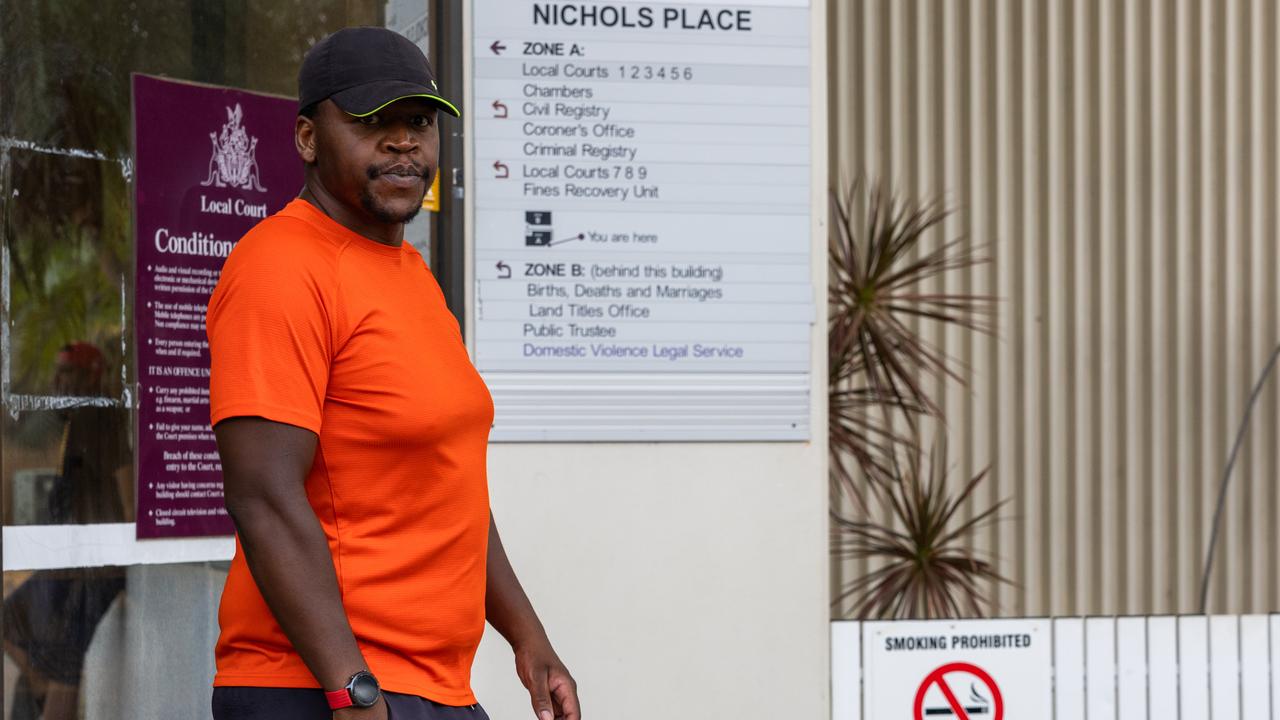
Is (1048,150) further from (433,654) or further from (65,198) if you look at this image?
(433,654)

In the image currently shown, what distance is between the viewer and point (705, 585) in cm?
384

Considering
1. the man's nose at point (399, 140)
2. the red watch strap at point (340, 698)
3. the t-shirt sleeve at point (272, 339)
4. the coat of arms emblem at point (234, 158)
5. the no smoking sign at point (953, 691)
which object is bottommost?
the no smoking sign at point (953, 691)

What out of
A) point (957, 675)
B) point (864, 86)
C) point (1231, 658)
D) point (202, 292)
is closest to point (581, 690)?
point (957, 675)

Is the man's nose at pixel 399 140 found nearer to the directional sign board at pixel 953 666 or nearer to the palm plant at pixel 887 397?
the directional sign board at pixel 953 666

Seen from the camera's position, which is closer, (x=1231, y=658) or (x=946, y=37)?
(x=1231, y=658)

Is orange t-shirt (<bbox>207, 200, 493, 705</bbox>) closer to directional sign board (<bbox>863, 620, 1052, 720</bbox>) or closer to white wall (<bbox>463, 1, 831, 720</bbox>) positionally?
white wall (<bbox>463, 1, 831, 720</bbox>)

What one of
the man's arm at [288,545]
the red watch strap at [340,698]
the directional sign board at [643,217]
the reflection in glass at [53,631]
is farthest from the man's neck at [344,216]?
the directional sign board at [643,217]

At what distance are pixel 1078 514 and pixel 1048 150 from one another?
1.62 metres

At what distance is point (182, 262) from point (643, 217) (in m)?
1.07

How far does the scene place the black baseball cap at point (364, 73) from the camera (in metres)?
1.93

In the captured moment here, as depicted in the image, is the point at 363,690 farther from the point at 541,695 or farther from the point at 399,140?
the point at 399,140

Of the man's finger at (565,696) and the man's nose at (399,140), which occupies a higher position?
the man's nose at (399,140)

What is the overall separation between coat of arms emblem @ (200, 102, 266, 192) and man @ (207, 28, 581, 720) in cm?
138

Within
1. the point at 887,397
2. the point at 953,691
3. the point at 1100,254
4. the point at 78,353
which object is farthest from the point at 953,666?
the point at 1100,254
